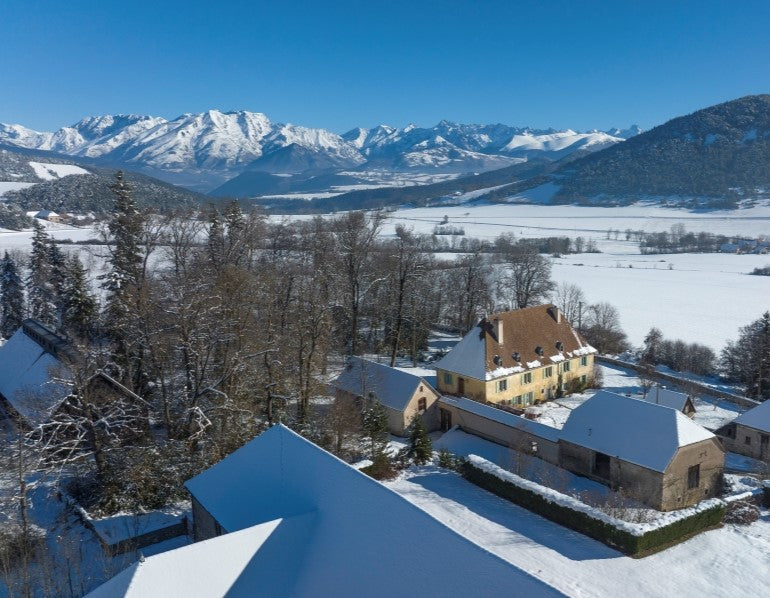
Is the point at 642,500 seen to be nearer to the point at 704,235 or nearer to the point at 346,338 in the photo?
the point at 346,338

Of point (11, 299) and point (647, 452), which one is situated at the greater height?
point (11, 299)

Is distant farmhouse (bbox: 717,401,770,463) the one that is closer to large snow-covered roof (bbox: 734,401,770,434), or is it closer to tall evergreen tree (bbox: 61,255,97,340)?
large snow-covered roof (bbox: 734,401,770,434)

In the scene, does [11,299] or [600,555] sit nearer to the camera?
[600,555]

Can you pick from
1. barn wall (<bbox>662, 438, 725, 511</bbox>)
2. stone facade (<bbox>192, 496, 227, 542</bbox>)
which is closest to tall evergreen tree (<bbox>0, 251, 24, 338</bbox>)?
stone facade (<bbox>192, 496, 227, 542</bbox>)

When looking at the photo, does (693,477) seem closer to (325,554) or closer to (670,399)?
(670,399)

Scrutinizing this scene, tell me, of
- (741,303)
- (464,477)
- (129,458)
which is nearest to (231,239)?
(129,458)

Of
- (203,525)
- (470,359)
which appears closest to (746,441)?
(470,359)

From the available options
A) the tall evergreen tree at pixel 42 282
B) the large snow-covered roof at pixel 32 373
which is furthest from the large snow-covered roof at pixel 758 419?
the tall evergreen tree at pixel 42 282
